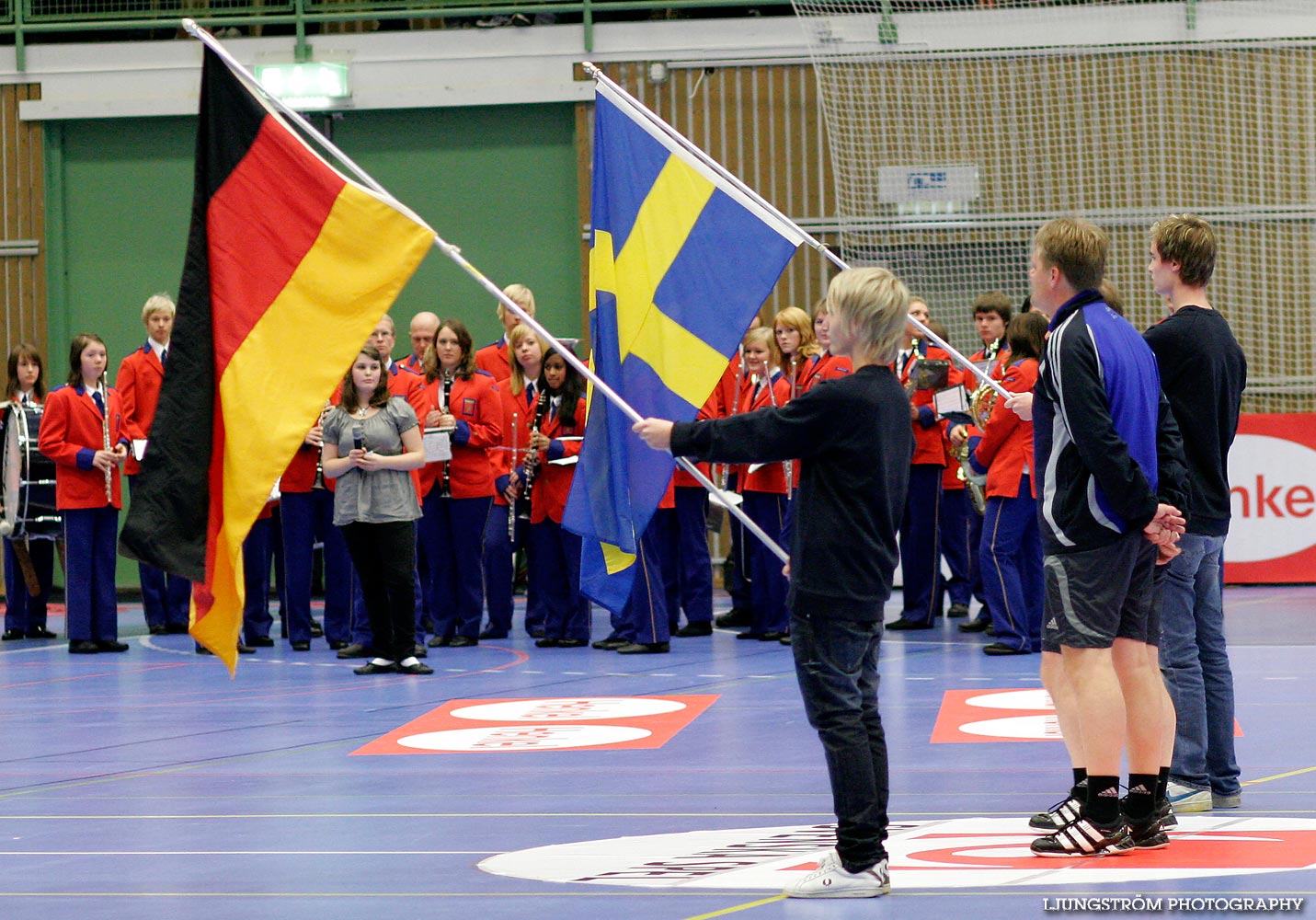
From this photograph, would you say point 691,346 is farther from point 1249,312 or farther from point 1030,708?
point 1249,312

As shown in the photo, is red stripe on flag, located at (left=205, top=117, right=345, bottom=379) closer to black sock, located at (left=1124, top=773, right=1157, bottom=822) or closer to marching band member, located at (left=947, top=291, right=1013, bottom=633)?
black sock, located at (left=1124, top=773, right=1157, bottom=822)

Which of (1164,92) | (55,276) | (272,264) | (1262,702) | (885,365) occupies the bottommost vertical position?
(1262,702)

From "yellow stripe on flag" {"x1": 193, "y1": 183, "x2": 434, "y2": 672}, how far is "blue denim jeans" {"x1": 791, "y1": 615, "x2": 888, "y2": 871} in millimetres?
1995

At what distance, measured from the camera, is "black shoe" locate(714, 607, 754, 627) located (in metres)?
12.5

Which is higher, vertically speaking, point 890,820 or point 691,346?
point 691,346

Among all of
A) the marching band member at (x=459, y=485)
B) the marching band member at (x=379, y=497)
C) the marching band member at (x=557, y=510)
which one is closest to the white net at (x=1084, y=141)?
the marching band member at (x=557, y=510)

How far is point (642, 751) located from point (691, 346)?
172cm

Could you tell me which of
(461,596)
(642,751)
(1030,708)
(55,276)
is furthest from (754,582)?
(55,276)

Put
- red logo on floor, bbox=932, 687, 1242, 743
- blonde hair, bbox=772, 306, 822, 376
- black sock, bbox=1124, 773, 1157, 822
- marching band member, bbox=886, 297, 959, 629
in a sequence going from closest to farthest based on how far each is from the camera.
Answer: black sock, bbox=1124, 773, 1157, 822 → red logo on floor, bbox=932, 687, 1242, 743 → blonde hair, bbox=772, 306, 822, 376 → marching band member, bbox=886, 297, 959, 629

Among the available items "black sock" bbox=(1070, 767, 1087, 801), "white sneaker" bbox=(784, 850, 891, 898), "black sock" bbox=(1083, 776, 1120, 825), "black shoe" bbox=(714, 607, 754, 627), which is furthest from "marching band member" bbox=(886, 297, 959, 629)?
"white sneaker" bbox=(784, 850, 891, 898)

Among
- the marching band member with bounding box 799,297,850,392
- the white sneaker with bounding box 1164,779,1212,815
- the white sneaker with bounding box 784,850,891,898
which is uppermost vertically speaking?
the marching band member with bounding box 799,297,850,392

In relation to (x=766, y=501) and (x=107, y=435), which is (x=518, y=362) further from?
(x=107, y=435)

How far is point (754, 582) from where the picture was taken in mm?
11547

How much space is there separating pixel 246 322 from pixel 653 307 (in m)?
1.70
